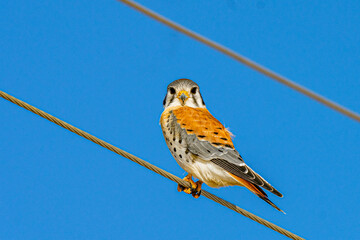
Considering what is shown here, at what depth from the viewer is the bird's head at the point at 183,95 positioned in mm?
5895

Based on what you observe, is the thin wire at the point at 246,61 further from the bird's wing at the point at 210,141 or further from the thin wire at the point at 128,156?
the bird's wing at the point at 210,141

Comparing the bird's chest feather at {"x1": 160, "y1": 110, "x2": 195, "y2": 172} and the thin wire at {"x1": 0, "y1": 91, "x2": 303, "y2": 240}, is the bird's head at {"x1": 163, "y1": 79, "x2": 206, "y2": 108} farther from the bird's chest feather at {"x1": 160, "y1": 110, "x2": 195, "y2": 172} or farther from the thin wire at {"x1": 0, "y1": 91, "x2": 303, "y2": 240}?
the thin wire at {"x1": 0, "y1": 91, "x2": 303, "y2": 240}

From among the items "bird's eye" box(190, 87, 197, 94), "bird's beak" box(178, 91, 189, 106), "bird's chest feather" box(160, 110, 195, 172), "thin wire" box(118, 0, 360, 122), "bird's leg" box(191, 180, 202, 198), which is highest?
"bird's eye" box(190, 87, 197, 94)

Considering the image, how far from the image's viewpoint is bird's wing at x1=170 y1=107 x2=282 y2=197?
452 centimetres

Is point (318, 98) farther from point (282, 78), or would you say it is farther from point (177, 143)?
point (177, 143)

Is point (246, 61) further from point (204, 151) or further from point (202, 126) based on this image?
point (202, 126)

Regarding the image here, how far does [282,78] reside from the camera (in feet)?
7.23

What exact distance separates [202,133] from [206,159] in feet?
1.29

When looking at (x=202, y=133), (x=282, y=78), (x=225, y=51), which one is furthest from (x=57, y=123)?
(x=202, y=133)

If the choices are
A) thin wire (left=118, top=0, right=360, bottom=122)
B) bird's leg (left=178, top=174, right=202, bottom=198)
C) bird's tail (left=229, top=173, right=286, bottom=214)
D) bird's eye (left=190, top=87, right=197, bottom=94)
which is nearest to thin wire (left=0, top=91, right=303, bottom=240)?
bird's tail (left=229, top=173, right=286, bottom=214)

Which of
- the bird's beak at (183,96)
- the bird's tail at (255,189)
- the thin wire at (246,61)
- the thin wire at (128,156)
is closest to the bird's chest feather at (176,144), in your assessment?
the bird's beak at (183,96)

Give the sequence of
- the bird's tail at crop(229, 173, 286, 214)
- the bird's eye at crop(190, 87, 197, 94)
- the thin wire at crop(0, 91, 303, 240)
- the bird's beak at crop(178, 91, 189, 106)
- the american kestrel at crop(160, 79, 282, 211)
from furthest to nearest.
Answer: the bird's eye at crop(190, 87, 197, 94) < the bird's beak at crop(178, 91, 189, 106) < the american kestrel at crop(160, 79, 282, 211) < the bird's tail at crop(229, 173, 286, 214) < the thin wire at crop(0, 91, 303, 240)

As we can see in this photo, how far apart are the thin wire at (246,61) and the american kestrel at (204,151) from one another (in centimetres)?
206

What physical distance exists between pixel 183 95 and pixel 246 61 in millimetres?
3600
